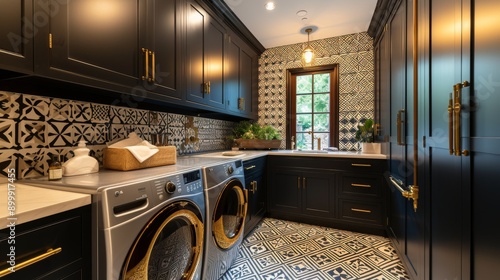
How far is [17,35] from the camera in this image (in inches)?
33.2

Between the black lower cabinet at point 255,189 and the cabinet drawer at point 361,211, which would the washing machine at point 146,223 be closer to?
the black lower cabinet at point 255,189

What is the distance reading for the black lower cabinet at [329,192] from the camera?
2301 mm

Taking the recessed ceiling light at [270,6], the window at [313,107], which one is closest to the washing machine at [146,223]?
the recessed ceiling light at [270,6]

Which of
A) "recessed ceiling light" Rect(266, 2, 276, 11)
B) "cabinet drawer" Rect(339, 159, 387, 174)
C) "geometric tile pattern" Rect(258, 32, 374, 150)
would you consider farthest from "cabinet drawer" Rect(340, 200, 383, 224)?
"recessed ceiling light" Rect(266, 2, 276, 11)

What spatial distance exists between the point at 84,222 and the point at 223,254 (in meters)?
1.06

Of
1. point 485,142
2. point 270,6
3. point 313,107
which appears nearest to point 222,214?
point 485,142

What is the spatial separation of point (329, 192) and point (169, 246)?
191cm

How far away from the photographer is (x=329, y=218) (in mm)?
2471

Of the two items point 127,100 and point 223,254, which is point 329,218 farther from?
point 127,100

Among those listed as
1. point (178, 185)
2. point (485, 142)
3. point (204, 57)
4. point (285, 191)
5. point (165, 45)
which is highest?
point (204, 57)

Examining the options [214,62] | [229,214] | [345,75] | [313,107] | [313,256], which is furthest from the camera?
[313,107]

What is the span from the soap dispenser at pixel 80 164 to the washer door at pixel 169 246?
545 millimetres

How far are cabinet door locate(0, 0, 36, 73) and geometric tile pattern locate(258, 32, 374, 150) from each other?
287 cm

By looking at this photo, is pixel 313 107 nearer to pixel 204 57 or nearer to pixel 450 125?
pixel 204 57
